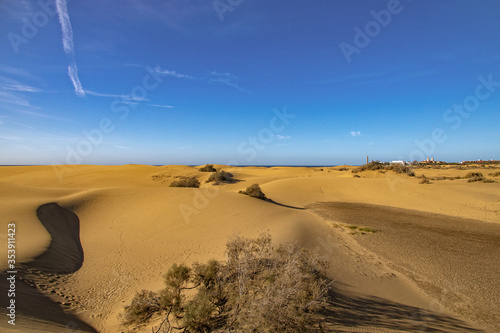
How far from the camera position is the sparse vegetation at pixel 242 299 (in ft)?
8.95

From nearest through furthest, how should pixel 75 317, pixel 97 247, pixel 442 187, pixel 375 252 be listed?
pixel 75 317 < pixel 375 252 < pixel 97 247 < pixel 442 187

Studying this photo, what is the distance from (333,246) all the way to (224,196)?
6296mm

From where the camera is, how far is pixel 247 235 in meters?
7.47

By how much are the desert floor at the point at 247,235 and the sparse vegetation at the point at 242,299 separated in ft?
1.72

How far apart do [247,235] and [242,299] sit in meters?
4.48

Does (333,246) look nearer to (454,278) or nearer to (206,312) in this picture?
(454,278)

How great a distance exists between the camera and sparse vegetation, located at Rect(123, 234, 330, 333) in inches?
107

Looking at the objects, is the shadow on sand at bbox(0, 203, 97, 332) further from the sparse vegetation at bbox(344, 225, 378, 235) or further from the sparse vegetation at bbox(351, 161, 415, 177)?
the sparse vegetation at bbox(351, 161, 415, 177)

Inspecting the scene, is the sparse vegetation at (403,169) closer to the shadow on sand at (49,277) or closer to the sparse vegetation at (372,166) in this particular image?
the sparse vegetation at (372,166)

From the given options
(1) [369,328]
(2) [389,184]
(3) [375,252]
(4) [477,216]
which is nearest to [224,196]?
(3) [375,252]

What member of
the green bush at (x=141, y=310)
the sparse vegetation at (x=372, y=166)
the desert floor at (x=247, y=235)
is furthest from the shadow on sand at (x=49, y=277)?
the sparse vegetation at (x=372, y=166)

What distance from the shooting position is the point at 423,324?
3.45m

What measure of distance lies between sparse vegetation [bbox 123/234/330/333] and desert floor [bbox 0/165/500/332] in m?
0.53

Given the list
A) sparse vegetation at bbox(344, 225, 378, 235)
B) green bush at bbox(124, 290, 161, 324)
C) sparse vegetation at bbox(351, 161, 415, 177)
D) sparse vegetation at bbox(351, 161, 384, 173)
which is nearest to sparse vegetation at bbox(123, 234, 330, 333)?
green bush at bbox(124, 290, 161, 324)
